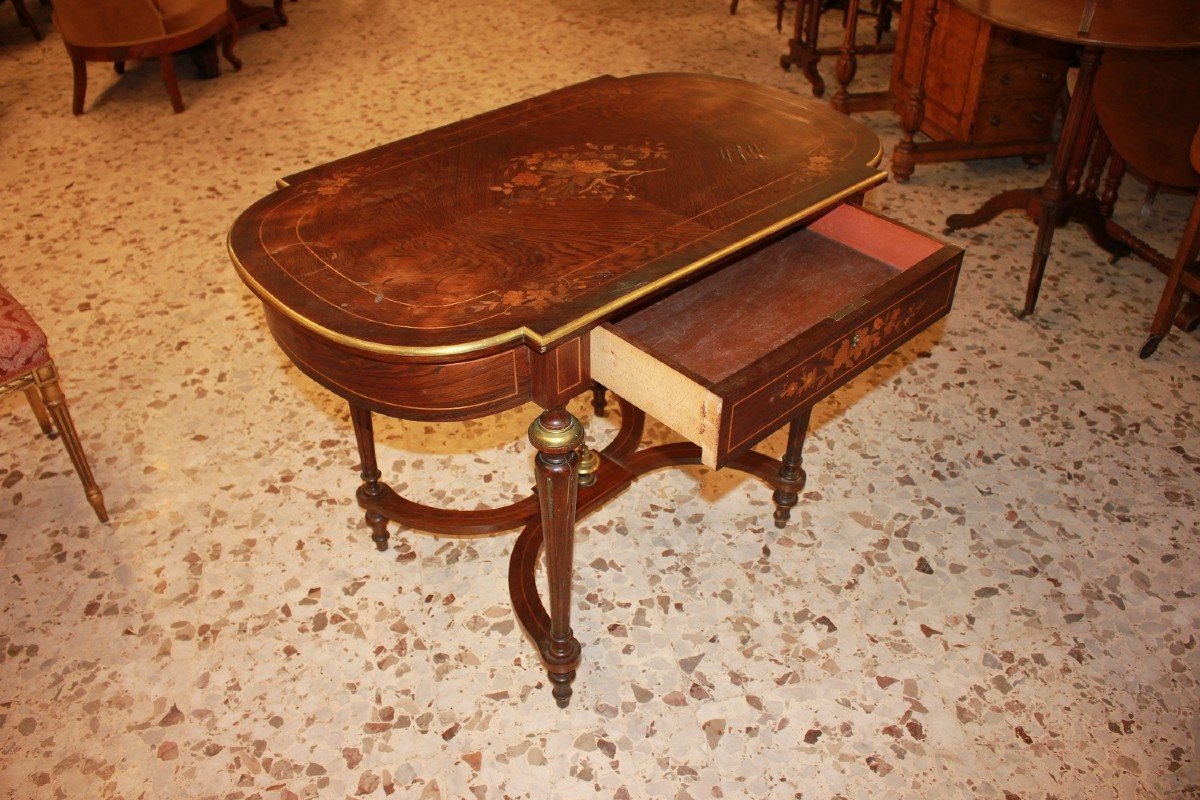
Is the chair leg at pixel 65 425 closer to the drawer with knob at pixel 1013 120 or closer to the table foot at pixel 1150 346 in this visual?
the table foot at pixel 1150 346

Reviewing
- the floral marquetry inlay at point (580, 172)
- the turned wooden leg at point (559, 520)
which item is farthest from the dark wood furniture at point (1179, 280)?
the turned wooden leg at point (559, 520)

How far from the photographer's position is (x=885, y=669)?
5.77 feet

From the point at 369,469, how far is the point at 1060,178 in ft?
6.65

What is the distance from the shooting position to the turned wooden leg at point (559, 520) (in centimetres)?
138

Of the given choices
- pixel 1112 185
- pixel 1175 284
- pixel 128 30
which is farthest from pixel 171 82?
pixel 1175 284

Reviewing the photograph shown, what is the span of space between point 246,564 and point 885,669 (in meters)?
1.33

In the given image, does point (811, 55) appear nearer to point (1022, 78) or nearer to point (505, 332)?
point (1022, 78)

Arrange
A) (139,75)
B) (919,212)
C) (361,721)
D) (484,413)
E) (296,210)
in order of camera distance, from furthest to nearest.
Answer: (139,75) → (919,212) → (361,721) → (296,210) → (484,413)

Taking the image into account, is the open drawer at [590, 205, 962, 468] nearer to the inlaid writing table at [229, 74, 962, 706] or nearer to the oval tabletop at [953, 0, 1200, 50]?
the inlaid writing table at [229, 74, 962, 706]

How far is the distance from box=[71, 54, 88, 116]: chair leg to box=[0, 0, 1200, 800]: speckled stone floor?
1242 mm

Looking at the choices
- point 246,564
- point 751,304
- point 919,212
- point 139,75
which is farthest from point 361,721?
point 139,75

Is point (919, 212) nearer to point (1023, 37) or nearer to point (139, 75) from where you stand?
point (1023, 37)

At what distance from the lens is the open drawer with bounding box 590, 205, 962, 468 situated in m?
1.31

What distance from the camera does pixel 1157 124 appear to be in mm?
2664
